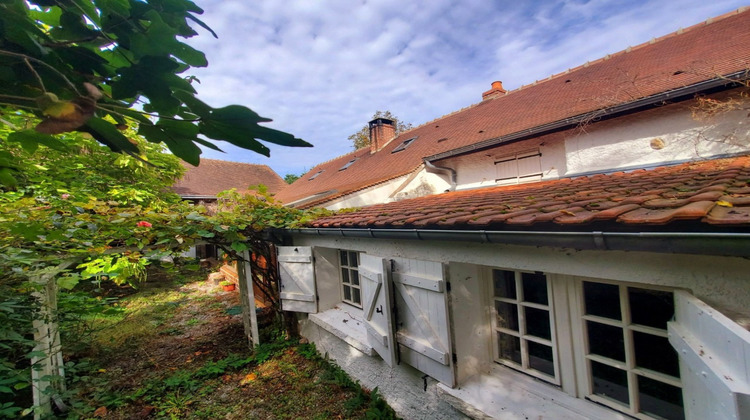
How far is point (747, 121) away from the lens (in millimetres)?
4258

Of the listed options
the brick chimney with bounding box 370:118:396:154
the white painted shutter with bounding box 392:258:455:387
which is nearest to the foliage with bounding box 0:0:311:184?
the white painted shutter with bounding box 392:258:455:387

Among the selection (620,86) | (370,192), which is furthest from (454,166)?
(620,86)

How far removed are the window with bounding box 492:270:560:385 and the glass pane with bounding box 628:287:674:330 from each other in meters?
0.62

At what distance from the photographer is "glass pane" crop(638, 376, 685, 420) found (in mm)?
2258

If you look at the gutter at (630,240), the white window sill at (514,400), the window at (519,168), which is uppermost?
the window at (519,168)

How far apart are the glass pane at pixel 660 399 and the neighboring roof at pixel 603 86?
4339 millimetres

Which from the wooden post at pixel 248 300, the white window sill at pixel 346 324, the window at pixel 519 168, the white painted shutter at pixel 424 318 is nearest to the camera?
the white painted shutter at pixel 424 318

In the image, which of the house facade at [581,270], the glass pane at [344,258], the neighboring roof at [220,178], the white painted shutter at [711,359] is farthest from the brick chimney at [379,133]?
the white painted shutter at [711,359]

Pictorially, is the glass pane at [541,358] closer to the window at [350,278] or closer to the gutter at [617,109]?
the window at [350,278]

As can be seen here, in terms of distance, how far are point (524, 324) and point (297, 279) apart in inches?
152

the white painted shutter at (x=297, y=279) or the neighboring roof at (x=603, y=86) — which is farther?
the white painted shutter at (x=297, y=279)

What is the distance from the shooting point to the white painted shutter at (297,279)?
17.7 ft

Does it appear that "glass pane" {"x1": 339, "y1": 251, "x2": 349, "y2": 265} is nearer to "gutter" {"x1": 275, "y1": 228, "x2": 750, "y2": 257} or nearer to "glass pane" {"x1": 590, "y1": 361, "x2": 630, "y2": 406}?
"gutter" {"x1": 275, "y1": 228, "x2": 750, "y2": 257}

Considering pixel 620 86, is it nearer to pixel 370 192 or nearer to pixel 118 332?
pixel 370 192
